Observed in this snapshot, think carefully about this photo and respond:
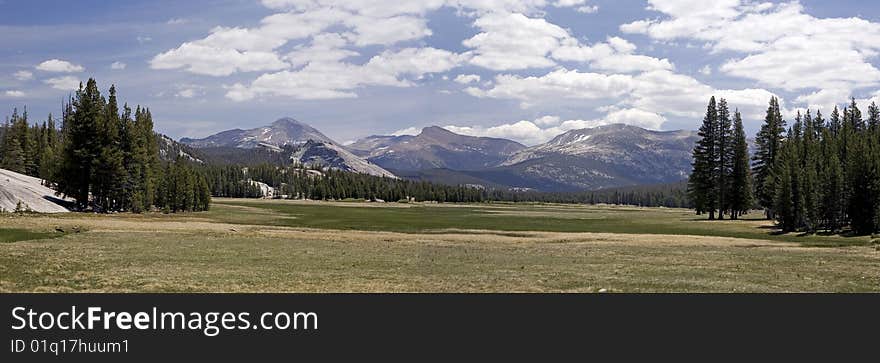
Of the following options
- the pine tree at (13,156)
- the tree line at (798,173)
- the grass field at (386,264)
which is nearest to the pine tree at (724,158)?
the tree line at (798,173)

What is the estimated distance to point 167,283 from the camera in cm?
2483

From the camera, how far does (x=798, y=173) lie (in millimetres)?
86812

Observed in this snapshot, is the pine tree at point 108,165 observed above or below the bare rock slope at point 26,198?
above

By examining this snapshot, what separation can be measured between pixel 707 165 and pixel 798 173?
29.9 m

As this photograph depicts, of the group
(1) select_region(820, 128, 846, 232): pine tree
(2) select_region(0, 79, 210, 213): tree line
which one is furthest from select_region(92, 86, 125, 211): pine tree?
(1) select_region(820, 128, 846, 232): pine tree

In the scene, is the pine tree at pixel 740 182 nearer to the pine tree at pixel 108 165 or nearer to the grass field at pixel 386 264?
the grass field at pixel 386 264

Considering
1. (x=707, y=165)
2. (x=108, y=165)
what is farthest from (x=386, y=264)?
(x=707, y=165)

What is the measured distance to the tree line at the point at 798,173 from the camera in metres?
81.9

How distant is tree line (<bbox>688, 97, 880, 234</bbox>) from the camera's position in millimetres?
81938

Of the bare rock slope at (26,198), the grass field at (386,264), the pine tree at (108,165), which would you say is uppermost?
the pine tree at (108,165)

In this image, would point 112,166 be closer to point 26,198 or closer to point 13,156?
point 26,198

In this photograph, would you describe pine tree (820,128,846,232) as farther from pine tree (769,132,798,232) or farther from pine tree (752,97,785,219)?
pine tree (752,97,785,219)
